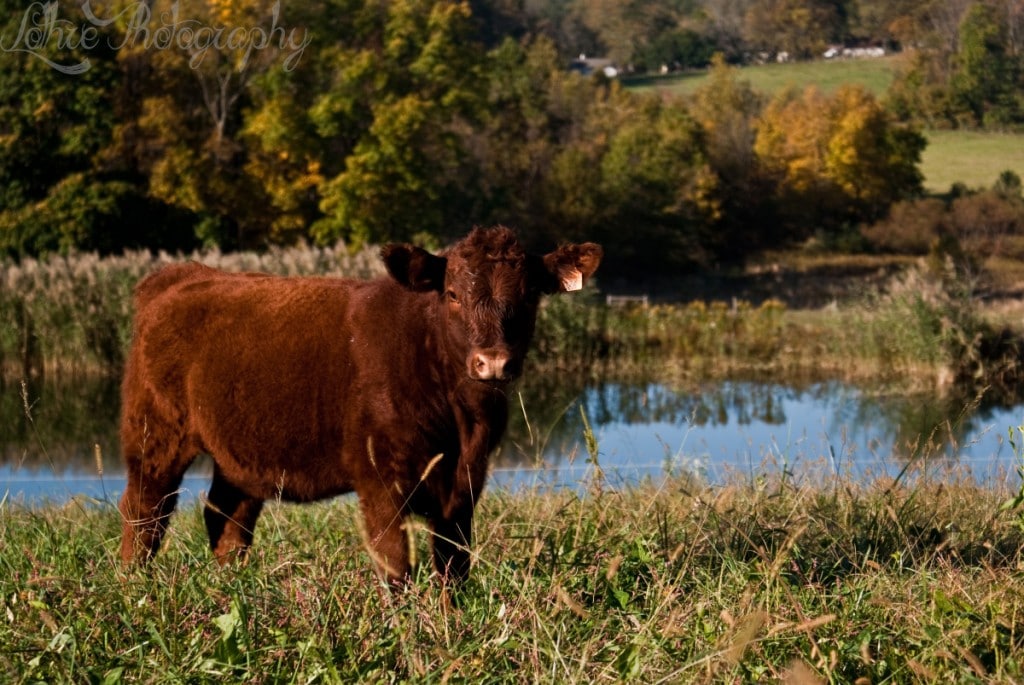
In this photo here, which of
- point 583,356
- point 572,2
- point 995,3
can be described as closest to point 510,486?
point 583,356

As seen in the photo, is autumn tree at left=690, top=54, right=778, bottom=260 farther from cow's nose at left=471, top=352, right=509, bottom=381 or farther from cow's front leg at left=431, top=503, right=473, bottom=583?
cow's nose at left=471, top=352, right=509, bottom=381

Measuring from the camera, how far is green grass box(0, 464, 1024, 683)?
418 cm

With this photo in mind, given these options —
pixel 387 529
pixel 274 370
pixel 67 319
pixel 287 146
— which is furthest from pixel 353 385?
pixel 287 146

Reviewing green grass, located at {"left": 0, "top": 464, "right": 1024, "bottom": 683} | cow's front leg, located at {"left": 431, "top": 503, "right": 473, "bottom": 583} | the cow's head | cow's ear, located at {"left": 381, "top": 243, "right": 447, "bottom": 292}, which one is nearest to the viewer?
green grass, located at {"left": 0, "top": 464, "right": 1024, "bottom": 683}

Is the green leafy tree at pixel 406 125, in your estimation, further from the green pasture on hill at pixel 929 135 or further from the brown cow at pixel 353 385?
the brown cow at pixel 353 385

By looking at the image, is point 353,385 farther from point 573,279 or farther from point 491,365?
point 573,279

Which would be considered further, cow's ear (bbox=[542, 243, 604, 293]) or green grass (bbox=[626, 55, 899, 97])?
green grass (bbox=[626, 55, 899, 97])

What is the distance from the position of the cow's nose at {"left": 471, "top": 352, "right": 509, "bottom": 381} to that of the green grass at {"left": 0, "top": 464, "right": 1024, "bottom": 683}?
70 centimetres

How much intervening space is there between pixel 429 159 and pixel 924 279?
2249 centimetres

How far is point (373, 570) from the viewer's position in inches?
211

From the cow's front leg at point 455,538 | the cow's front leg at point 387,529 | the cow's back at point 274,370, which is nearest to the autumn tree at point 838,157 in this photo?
the cow's back at point 274,370

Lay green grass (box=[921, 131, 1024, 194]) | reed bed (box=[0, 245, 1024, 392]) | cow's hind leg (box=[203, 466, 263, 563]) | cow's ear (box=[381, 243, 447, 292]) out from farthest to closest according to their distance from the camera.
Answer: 1. green grass (box=[921, 131, 1024, 194])
2. reed bed (box=[0, 245, 1024, 392])
3. cow's hind leg (box=[203, 466, 263, 563])
4. cow's ear (box=[381, 243, 447, 292])

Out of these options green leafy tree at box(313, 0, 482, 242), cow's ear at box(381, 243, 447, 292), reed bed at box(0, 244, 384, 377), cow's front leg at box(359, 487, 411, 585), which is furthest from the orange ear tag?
green leafy tree at box(313, 0, 482, 242)

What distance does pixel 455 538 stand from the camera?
572 centimetres
